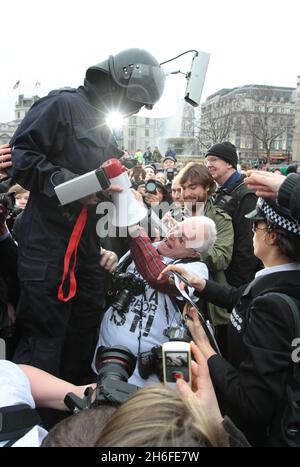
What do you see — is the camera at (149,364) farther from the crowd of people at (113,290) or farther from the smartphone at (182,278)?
the smartphone at (182,278)

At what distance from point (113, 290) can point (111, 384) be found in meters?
1.25

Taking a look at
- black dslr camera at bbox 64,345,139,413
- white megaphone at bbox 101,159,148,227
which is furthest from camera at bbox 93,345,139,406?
white megaphone at bbox 101,159,148,227

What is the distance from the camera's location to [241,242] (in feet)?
12.5

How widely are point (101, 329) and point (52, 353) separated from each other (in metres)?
0.37

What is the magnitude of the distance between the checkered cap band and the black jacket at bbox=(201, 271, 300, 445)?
20cm

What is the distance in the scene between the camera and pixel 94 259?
2.59 m

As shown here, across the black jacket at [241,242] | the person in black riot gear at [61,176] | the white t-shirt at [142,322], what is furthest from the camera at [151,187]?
the white t-shirt at [142,322]

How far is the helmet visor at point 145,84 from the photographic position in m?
2.47

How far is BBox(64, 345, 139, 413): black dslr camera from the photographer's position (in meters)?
1.37

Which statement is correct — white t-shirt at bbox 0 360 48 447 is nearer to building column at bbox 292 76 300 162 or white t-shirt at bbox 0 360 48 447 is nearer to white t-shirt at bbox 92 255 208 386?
white t-shirt at bbox 92 255 208 386

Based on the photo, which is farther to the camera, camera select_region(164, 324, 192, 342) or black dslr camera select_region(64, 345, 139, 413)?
camera select_region(164, 324, 192, 342)

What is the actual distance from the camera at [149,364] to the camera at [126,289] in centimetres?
38
